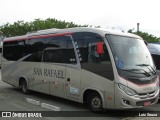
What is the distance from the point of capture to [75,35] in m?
11.3

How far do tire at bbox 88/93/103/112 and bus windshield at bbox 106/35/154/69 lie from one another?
135 cm

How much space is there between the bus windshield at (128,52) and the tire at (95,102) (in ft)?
4.44

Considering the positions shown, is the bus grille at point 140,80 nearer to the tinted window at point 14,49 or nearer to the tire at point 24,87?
the tire at point 24,87

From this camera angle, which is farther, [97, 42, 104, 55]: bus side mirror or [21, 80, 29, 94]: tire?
[21, 80, 29, 94]: tire

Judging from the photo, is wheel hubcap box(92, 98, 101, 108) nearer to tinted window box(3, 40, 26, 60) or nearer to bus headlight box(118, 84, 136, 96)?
bus headlight box(118, 84, 136, 96)

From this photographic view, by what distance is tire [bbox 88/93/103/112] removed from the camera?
1023 centimetres

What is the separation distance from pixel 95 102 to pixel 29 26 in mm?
36660

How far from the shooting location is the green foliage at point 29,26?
146 feet

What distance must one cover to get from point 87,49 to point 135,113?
8.75 ft

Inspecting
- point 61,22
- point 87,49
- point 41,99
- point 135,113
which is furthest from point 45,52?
point 61,22

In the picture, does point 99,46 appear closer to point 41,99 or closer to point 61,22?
point 41,99

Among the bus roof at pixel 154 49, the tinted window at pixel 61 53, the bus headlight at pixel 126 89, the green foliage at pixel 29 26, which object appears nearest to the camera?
the bus headlight at pixel 126 89

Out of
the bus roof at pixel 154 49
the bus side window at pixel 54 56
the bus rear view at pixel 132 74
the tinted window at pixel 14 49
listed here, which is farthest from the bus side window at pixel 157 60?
the tinted window at pixel 14 49

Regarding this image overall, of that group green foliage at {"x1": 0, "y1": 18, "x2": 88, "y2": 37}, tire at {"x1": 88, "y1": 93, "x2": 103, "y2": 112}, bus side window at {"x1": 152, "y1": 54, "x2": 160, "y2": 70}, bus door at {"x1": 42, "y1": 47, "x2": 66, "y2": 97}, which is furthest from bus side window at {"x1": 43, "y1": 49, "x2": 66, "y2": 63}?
green foliage at {"x1": 0, "y1": 18, "x2": 88, "y2": 37}
